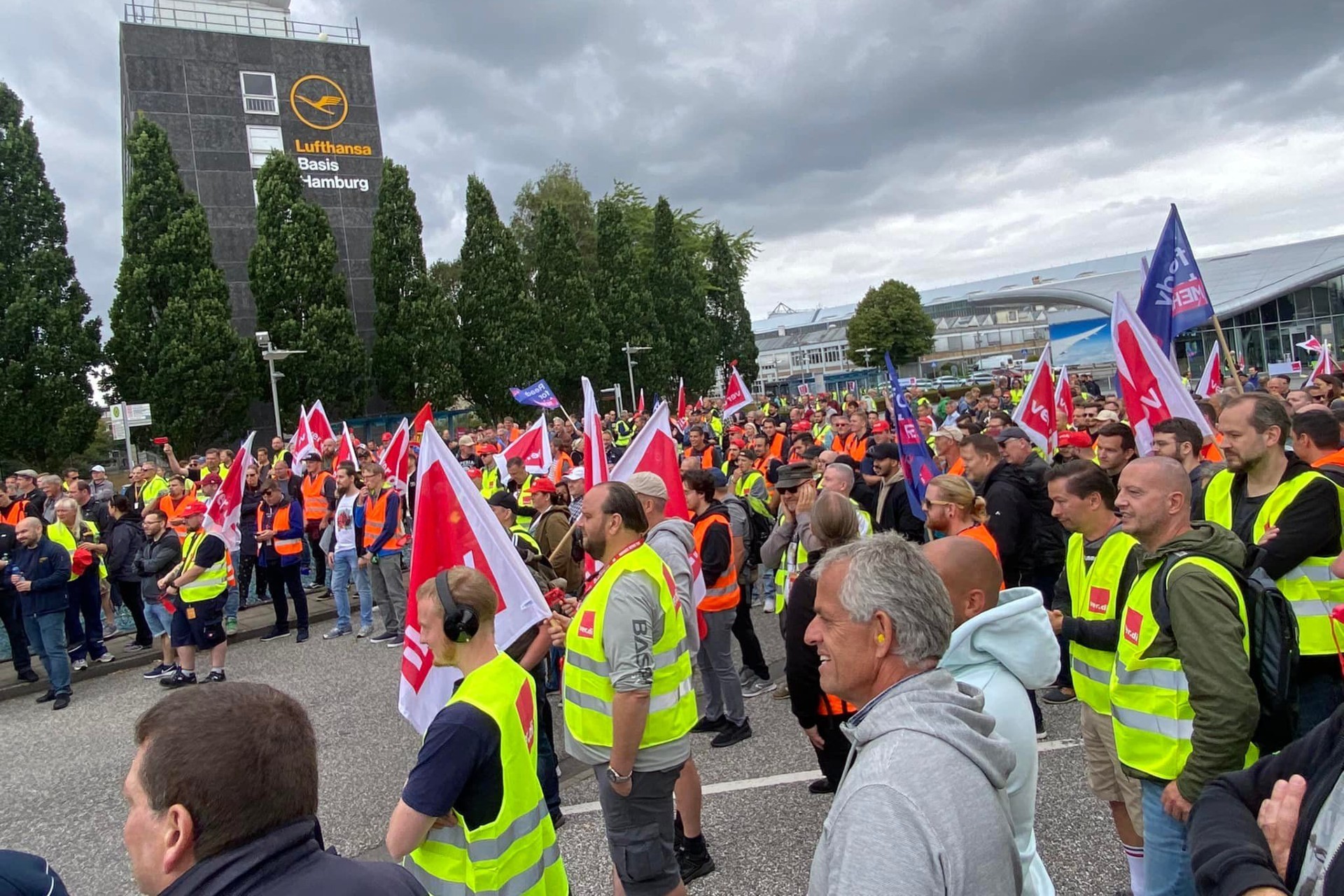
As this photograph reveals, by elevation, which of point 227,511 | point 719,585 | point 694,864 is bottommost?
point 694,864

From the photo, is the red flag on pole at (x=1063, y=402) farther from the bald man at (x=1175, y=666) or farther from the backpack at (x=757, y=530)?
the bald man at (x=1175, y=666)

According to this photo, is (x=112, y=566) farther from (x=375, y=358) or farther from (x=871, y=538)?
(x=375, y=358)

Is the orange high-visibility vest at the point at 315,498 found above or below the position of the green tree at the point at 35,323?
below

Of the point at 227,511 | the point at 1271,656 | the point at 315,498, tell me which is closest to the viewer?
the point at 1271,656

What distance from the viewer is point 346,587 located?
1019cm

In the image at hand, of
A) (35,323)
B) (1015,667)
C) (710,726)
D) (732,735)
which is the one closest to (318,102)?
(35,323)

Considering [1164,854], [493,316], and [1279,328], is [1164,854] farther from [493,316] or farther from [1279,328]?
[1279,328]

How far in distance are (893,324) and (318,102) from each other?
44.8m

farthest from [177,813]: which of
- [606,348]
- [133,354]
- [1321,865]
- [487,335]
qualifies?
[606,348]

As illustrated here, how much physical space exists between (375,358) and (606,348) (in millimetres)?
11130

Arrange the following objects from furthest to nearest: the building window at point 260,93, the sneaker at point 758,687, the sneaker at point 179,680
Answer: the building window at point 260,93 < the sneaker at point 179,680 < the sneaker at point 758,687

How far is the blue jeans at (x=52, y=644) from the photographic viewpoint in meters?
8.12

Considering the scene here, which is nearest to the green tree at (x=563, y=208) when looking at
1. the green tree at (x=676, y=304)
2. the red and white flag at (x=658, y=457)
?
the green tree at (x=676, y=304)

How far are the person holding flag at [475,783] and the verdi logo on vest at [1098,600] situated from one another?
2231mm
